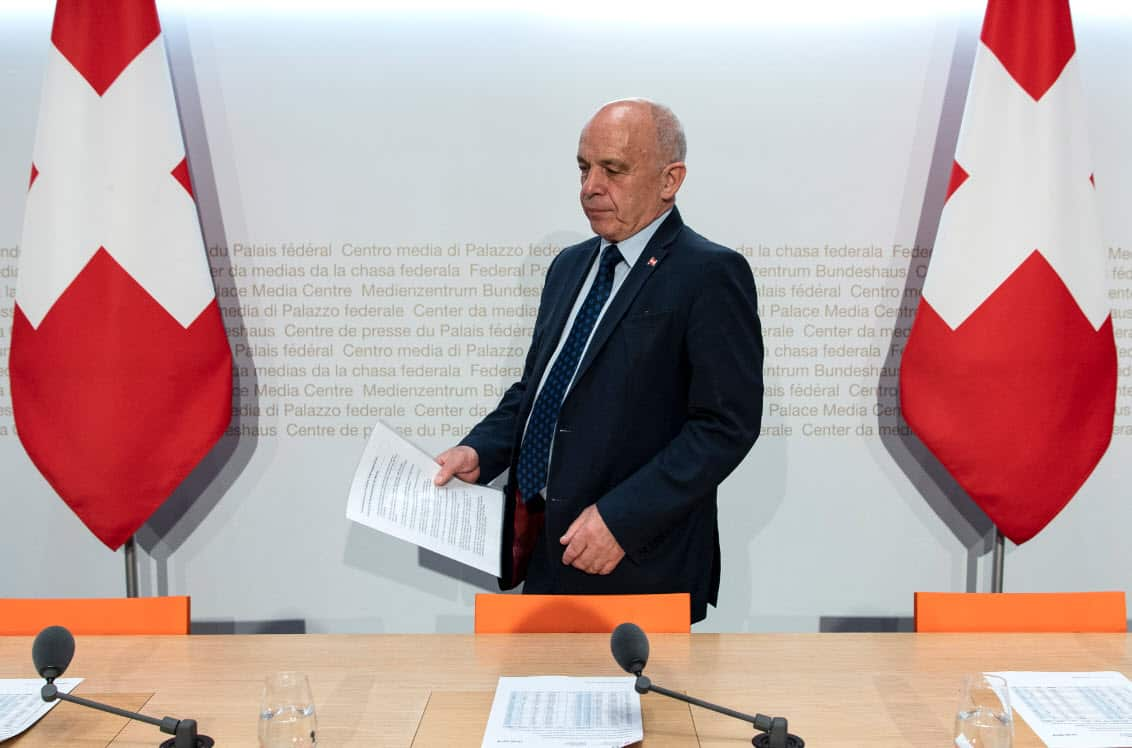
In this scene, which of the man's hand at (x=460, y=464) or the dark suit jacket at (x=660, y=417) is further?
the man's hand at (x=460, y=464)

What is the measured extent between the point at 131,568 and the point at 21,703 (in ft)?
5.04

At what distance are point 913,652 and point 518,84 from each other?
7.21ft

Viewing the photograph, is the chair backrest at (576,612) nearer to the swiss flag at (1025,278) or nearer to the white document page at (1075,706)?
the white document page at (1075,706)

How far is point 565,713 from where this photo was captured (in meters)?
1.55

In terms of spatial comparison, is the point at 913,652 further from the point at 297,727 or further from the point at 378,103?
the point at 378,103

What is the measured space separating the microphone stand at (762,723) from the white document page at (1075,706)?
0.39 metres

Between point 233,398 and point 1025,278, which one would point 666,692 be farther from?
point 233,398

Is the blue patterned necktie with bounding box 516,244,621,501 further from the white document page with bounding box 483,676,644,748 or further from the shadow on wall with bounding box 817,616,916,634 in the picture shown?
the shadow on wall with bounding box 817,616,916,634

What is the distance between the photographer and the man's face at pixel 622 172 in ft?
7.54

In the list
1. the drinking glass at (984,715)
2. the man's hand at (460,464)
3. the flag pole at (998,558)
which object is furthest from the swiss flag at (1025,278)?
the drinking glass at (984,715)

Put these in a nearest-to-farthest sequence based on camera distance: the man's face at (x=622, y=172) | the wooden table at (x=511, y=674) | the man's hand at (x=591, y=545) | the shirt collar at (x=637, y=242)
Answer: the wooden table at (x=511, y=674) → the man's hand at (x=591, y=545) → the man's face at (x=622, y=172) → the shirt collar at (x=637, y=242)

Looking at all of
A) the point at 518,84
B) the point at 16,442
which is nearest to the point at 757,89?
the point at 518,84

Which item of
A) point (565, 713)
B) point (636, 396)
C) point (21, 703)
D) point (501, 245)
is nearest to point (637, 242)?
point (636, 396)

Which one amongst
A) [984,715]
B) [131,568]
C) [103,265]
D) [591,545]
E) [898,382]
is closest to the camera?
[984,715]
